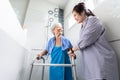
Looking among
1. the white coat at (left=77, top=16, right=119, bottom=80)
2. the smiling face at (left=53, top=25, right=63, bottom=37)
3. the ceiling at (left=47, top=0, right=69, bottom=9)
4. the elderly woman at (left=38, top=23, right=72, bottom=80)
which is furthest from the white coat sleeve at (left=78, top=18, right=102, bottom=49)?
the ceiling at (left=47, top=0, right=69, bottom=9)

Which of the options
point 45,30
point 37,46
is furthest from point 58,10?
point 37,46

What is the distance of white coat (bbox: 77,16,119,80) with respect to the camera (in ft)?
3.42

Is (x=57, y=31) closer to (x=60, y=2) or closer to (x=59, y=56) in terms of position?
(x=59, y=56)

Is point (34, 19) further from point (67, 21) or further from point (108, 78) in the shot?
point (108, 78)

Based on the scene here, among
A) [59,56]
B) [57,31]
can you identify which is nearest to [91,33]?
[59,56]

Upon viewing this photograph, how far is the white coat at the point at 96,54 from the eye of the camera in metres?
1.04

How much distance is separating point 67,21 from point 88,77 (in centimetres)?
216

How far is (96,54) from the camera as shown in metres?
1.09

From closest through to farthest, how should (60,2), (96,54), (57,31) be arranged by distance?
(96,54) → (57,31) → (60,2)

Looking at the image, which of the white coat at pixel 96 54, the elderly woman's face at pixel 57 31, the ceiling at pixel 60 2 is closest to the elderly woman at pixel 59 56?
the elderly woman's face at pixel 57 31

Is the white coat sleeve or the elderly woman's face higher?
the elderly woman's face

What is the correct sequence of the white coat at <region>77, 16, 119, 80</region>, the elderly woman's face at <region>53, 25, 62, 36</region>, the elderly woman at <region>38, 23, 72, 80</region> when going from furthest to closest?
the elderly woman's face at <region>53, 25, 62, 36</region> < the elderly woman at <region>38, 23, 72, 80</region> < the white coat at <region>77, 16, 119, 80</region>

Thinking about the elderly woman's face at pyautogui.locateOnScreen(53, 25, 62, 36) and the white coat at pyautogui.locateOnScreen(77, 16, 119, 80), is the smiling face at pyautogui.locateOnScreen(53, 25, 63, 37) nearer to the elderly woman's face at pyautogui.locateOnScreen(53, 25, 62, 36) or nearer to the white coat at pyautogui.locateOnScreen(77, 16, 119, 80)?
the elderly woman's face at pyautogui.locateOnScreen(53, 25, 62, 36)

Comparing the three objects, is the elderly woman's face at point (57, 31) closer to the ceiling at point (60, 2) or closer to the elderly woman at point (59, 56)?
the elderly woman at point (59, 56)
